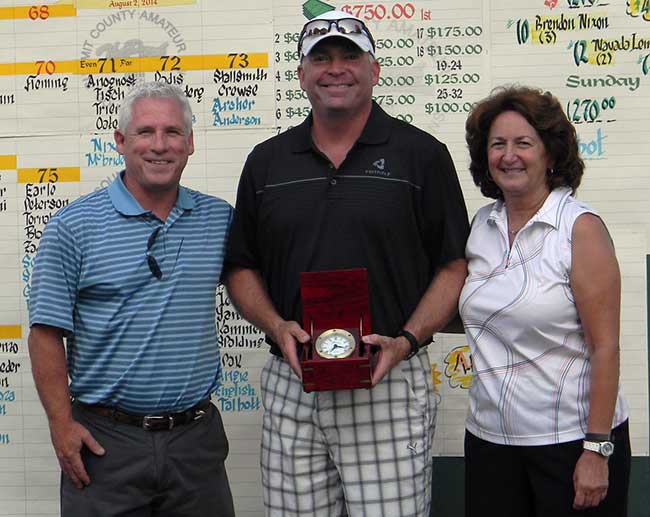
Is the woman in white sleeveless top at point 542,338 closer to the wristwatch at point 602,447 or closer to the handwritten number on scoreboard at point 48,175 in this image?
the wristwatch at point 602,447

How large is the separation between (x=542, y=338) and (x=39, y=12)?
8.31 ft

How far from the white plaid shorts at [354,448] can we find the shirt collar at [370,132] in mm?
684

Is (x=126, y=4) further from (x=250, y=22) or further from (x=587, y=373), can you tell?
(x=587, y=373)

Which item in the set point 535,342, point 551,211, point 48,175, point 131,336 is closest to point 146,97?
point 131,336

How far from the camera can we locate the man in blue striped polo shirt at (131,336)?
97.3 inches

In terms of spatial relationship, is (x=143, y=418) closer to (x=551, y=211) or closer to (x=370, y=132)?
(x=370, y=132)

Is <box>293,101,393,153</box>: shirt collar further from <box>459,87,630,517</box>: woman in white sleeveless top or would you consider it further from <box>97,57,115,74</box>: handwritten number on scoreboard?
<box>97,57,115,74</box>: handwritten number on scoreboard

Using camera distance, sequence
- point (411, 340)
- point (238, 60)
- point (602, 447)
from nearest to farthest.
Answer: point (602, 447) → point (411, 340) → point (238, 60)

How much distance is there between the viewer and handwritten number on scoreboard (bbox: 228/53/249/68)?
349 centimetres

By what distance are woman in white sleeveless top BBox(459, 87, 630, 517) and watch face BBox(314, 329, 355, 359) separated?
0.38 m

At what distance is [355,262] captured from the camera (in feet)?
8.15

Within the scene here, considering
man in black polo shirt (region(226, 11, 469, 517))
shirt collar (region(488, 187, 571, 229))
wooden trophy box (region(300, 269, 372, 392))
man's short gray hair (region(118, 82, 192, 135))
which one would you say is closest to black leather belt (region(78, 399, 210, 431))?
man in black polo shirt (region(226, 11, 469, 517))

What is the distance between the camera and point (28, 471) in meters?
3.69

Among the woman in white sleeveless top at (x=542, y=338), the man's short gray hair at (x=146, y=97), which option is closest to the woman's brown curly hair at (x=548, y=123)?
the woman in white sleeveless top at (x=542, y=338)
